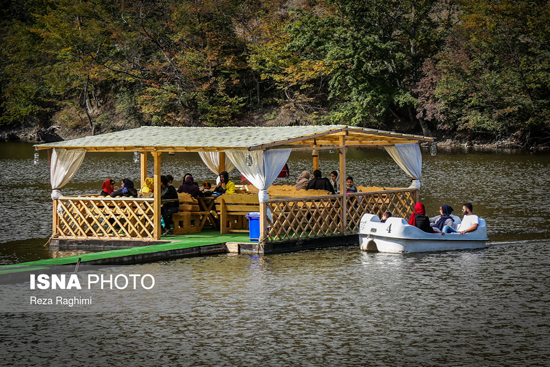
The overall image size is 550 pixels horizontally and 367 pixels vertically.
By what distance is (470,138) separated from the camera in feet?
195

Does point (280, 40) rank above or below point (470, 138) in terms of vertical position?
above

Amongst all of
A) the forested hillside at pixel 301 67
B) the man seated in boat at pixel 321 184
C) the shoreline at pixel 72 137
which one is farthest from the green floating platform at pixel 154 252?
the shoreline at pixel 72 137

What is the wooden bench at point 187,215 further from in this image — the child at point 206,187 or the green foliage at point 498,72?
the green foliage at point 498,72

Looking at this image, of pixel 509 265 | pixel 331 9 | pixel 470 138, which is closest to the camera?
pixel 509 265

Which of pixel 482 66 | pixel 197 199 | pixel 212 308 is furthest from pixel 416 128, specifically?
pixel 212 308

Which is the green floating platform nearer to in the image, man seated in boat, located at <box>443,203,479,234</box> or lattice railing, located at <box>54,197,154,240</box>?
lattice railing, located at <box>54,197,154,240</box>

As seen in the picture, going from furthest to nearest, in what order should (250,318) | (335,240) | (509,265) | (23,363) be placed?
(335,240)
(509,265)
(250,318)
(23,363)

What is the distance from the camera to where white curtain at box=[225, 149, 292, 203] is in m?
17.3

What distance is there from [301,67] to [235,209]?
43.0m

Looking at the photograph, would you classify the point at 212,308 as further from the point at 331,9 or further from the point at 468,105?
the point at 331,9

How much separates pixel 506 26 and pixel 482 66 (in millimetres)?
3369

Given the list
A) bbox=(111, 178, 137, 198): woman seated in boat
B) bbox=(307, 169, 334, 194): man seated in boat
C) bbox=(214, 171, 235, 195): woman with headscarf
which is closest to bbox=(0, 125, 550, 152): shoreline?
bbox=(307, 169, 334, 194): man seated in boat

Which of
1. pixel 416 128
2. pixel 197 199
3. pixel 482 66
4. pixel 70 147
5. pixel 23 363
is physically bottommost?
pixel 23 363

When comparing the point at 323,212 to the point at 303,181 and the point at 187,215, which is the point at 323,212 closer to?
the point at 303,181
